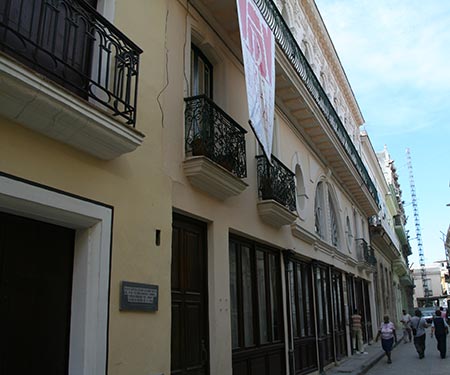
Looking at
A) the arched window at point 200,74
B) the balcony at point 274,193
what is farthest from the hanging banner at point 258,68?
the balcony at point 274,193

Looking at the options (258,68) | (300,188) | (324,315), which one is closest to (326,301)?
(324,315)

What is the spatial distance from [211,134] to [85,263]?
10.3ft

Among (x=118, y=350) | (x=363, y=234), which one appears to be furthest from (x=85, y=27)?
(x=363, y=234)

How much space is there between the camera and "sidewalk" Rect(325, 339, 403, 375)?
13594mm

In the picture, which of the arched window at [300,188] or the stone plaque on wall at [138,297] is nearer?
the stone plaque on wall at [138,297]

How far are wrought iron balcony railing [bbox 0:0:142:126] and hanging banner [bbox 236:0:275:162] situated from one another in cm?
180

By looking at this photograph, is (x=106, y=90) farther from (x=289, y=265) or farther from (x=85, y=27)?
(x=289, y=265)

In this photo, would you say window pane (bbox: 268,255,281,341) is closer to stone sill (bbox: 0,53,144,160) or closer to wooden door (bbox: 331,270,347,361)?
wooden door (bbox: 331,270,347,361)

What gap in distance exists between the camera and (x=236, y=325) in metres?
8.68

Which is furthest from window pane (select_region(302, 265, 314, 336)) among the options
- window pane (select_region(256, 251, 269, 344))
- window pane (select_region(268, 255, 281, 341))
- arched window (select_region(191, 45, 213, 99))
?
arched window (select_region(191, 45, 213, 99))

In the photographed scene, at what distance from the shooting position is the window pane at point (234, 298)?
8562mm

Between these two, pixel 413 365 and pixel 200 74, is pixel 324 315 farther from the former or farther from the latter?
pixel 200 74

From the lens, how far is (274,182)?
10.1m

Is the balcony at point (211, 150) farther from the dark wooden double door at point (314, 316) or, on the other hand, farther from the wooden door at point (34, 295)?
the dark wooden double door at point (314, 316)
